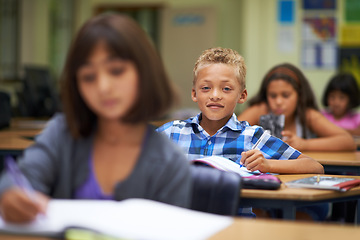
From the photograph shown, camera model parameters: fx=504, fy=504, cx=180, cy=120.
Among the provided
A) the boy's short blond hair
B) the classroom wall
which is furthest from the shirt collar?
the classroom wall

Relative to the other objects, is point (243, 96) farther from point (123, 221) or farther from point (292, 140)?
point (123, 221)

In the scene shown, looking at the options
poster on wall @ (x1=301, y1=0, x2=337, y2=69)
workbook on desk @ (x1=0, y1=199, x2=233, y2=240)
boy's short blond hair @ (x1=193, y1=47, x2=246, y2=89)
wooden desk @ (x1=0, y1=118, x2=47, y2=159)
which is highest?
poster on wall @ (x1=301, y1=0, x2=337, y2=69)

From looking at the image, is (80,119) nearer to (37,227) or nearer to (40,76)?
(37,227)

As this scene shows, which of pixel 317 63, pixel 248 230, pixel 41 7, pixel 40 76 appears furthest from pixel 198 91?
pixel 41 7

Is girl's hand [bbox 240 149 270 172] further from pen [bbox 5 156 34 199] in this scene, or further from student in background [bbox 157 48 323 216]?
pen [bbox 5 156 34 199]

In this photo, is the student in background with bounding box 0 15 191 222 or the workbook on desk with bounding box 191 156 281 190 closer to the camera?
the student in background with bounding box 0 15 191 222

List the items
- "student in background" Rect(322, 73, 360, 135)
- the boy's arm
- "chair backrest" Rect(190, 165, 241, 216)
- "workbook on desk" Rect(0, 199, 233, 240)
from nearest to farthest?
"workbook on desk" Rect(0, 199, 233, 240) < "chair backrest" Rect(190, 165, 241, 216) < the boy's arm < "student in background" Rect(322, 73, 360, 135)

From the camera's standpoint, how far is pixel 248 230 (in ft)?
2.98

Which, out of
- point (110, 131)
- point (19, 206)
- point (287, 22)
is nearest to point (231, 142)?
point (110, 131)

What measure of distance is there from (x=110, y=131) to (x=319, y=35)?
19.9ft

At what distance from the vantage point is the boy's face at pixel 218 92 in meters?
1.85

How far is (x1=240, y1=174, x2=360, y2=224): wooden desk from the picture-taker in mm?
1453

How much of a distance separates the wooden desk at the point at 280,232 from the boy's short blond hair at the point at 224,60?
1.01 m

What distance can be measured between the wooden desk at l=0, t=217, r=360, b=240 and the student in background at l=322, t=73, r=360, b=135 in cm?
339
